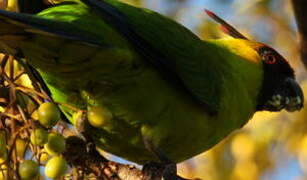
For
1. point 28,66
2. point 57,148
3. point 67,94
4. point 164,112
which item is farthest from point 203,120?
point 57,148

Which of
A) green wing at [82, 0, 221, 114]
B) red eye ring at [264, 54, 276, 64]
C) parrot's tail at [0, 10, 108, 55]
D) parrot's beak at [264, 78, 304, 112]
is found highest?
parrot's tail at [0, 10, 108, 55]

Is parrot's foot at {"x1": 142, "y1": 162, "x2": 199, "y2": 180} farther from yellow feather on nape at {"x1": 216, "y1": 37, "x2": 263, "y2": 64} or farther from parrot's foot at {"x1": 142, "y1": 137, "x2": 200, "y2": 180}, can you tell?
yellow feather on nape at {"x1": 216, "y1": 37, "x2": 263, "y2": 64}

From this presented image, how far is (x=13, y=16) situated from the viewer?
1.88 metres

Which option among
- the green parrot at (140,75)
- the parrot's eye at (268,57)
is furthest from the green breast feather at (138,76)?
the parrot's eye at (268,57)

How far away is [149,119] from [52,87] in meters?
0.41

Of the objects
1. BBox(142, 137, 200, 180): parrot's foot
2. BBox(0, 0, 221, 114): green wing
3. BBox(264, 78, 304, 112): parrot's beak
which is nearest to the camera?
BBox(0, 0, 221, 114): green wing

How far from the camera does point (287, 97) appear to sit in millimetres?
3170

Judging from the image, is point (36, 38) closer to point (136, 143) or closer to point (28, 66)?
point (28, 66)

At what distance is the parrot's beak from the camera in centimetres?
304

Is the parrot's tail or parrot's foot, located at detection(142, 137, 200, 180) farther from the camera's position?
parrot's foot, located at detection(142, 137, 200, 180)

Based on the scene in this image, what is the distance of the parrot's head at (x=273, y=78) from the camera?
10.3 feet

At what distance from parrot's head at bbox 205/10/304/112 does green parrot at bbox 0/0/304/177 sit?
0.05 ft

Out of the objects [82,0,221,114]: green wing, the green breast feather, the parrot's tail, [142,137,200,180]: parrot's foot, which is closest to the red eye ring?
the green breast feather

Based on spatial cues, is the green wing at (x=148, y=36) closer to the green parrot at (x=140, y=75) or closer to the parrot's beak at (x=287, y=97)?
the green parrot at (x=140, y=75)
